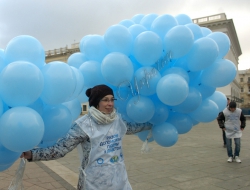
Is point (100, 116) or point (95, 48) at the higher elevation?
point (95, 48)

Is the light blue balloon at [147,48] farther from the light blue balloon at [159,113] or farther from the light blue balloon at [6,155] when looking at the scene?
the light blue balloon at [6,155]

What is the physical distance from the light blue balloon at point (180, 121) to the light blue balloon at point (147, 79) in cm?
41

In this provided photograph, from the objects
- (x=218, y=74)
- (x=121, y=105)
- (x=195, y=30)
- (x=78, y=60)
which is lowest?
(x=121, y=105)

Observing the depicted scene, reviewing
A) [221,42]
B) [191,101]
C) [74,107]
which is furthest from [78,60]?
[221,42]

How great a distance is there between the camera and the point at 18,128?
5.15 ft

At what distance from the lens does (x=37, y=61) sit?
1852 mm

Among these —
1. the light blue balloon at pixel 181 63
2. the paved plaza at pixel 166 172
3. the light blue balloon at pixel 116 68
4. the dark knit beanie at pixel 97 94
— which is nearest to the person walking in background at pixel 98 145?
the dark knit beanie at pixel 97 94

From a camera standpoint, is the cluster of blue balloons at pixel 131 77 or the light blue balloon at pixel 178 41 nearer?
the cluster of blue balloons at pixel 131 77

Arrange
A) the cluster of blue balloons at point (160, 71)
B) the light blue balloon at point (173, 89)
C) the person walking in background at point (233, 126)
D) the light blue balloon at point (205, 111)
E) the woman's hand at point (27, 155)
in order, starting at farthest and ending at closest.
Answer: the person walking in background at point (233, 126) → the light blue balloon at point (205, 111) → the cluster of blue balloons at point (160, 71) → the light blue balloon at point (173, 89) → the woman's hand at point (27, 155)

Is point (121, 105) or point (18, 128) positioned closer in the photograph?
point (18, 128)

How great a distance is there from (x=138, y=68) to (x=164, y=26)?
0.49m

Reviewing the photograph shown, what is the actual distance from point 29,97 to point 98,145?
70 centimetres

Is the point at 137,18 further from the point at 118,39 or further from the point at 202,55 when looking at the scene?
the point at 202,55

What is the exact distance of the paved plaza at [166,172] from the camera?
4.50 m
